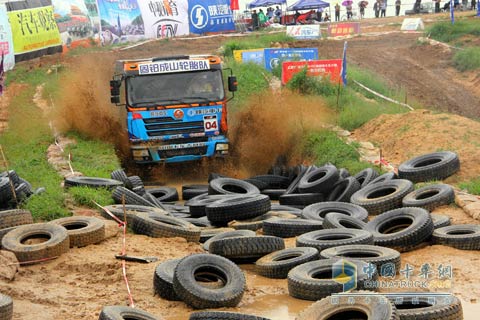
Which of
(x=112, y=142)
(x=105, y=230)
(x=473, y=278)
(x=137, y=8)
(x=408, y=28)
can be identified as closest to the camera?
(x=473, y=278)

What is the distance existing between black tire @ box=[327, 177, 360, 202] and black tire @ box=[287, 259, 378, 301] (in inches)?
232

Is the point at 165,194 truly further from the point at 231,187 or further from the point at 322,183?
Answer: the point at 322,183

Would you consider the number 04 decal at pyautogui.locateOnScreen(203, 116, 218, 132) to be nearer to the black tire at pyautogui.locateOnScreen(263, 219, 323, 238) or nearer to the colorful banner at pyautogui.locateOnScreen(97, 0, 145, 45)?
the black tire at pyautogui.locateOnScreen(263, 219, 323, 238)

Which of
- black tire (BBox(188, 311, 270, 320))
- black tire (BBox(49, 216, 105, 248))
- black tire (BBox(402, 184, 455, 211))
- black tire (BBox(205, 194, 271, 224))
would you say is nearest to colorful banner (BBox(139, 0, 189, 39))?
black tire (BBox(205, 194, 271, 224))

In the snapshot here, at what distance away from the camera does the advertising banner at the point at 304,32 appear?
46.7 meters

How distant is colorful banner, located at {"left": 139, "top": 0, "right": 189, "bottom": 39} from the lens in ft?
143

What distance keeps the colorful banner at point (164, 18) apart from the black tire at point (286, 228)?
3201cm

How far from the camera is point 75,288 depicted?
9.73 m

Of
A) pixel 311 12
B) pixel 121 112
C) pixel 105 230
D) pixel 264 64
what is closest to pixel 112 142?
pixel 121 112

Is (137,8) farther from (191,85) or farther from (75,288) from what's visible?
(75,288)

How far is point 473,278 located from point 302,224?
127 inches

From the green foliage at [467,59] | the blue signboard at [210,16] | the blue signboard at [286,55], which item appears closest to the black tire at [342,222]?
the blue signboard at [286,55]

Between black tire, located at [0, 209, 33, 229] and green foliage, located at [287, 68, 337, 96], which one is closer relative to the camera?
black tire, located at [0, 209, 33, 229]

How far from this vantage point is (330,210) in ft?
45.8
